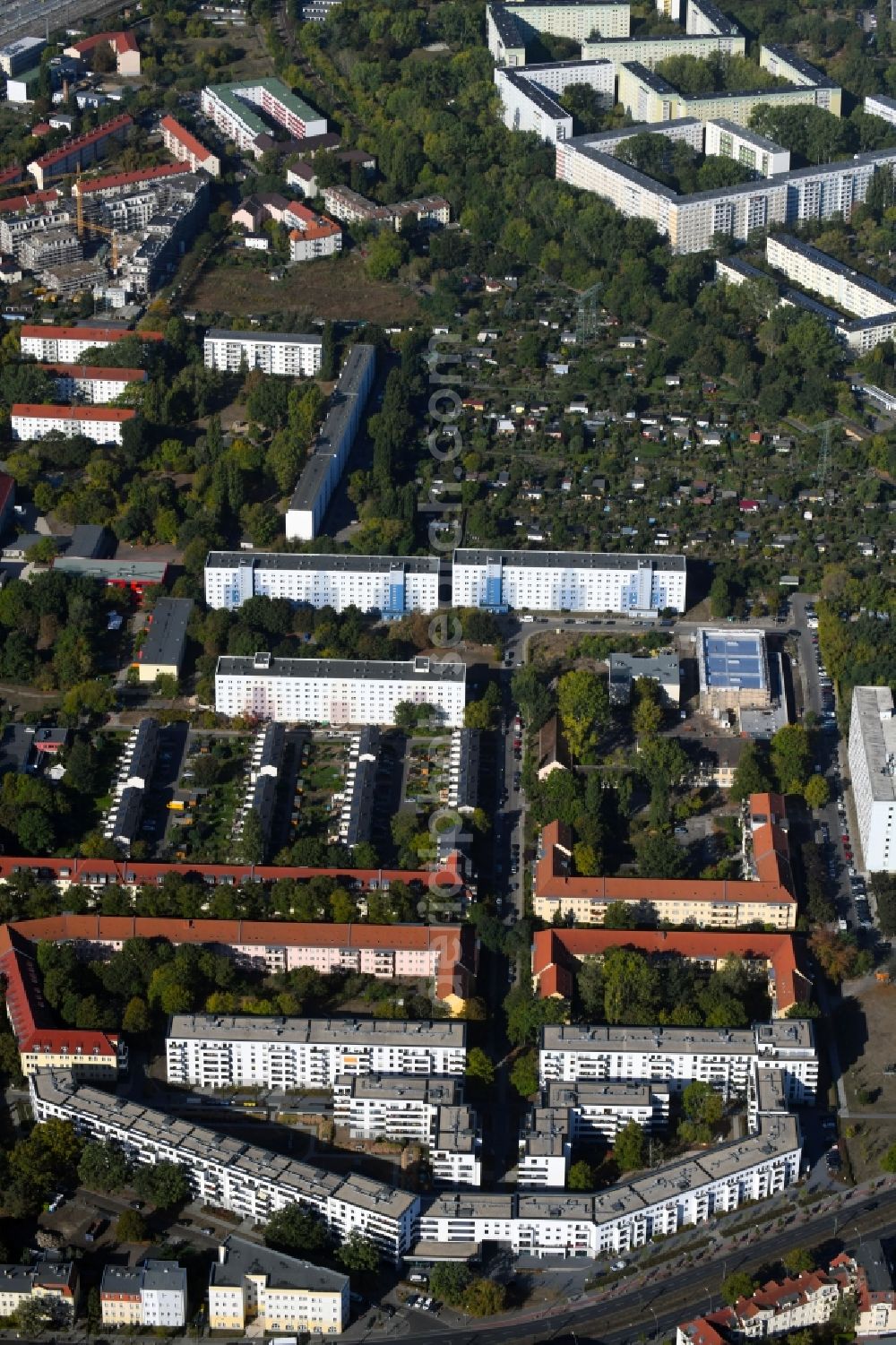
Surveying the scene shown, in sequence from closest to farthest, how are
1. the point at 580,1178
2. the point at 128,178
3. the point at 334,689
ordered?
the point at 580,1178 < the point at 334,689 < the point at 128,178

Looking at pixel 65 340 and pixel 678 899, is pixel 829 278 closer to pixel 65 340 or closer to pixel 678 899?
pixel 65 340

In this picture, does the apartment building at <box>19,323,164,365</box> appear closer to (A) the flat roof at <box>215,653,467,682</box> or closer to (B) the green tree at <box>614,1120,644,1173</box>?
(A) the flat roof at <box>215,653,467,682</box>

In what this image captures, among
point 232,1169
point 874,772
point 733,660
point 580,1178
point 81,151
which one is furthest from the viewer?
point 81,151

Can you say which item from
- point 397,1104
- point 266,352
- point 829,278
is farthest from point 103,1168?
point 829,278

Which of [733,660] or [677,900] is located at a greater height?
[677,900]

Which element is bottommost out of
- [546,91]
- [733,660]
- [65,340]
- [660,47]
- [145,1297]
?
[733,660]

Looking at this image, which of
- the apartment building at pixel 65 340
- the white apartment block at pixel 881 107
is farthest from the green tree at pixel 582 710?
the white apartment block at pixel 881 107

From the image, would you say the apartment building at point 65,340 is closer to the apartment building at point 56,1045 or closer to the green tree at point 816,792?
the green tree at point 816,792
